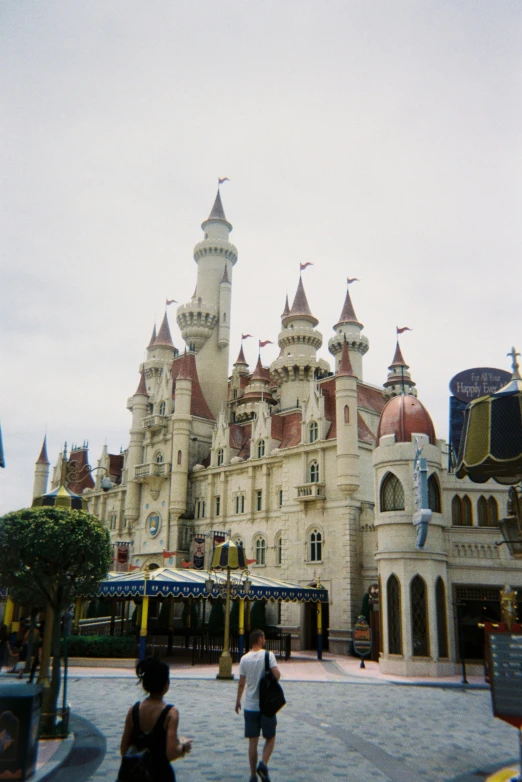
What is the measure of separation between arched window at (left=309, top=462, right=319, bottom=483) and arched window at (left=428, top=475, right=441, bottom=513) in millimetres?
13380

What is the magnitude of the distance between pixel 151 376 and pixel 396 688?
43.8 meters

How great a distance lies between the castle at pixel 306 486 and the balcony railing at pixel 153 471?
0.35 feet

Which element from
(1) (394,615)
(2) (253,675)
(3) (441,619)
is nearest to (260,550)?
(1) (394,615)

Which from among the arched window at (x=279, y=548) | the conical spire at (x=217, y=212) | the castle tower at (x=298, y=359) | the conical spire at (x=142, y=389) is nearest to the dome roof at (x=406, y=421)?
the arched window at (x=279, y=548)

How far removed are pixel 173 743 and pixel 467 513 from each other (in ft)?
73.0

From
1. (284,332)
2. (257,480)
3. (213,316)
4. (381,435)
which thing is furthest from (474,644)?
(213,316)

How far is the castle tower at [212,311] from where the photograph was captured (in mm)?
55219

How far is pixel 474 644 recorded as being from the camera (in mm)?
23750

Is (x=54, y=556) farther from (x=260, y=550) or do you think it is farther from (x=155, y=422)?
(x=155, y=422)

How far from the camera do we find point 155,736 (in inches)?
199

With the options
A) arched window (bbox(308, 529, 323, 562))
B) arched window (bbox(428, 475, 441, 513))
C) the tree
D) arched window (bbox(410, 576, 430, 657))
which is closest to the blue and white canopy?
arched window (bbox(308, 529, 323, 562))

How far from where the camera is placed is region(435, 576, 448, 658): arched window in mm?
23406

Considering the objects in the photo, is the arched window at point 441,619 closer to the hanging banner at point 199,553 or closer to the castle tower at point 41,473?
the hanging banner at point 199,553

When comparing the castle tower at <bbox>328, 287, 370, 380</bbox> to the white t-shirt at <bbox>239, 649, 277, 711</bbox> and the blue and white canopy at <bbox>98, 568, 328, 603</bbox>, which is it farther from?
the white t-shirt at <bbox>239, 649, 277, 711</bbox>
